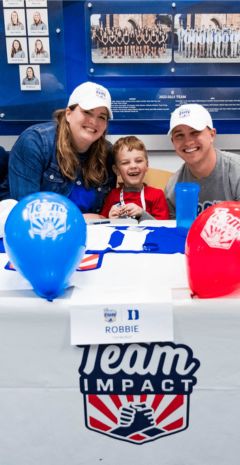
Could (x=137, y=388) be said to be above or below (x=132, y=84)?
below

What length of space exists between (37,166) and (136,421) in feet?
3.27

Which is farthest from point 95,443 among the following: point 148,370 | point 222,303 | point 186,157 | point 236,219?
point 186,157

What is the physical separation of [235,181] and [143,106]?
71 centimetres

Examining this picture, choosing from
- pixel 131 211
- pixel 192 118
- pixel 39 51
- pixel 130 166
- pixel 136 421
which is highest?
pixel 39 51

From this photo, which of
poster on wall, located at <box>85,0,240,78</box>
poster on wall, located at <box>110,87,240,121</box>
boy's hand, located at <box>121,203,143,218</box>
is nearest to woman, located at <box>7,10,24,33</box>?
poster on wall, located at <box>85,0,240,78</box>

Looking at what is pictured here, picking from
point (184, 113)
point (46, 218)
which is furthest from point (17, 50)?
point (46, 218)

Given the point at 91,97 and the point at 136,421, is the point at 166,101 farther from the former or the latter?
the point at 136,421

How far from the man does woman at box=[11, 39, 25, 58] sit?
0.85 meters

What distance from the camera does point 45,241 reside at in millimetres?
628

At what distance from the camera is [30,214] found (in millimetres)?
647

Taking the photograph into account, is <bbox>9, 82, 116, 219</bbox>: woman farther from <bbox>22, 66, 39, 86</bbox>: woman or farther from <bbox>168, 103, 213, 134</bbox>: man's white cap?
<bbox>22, 66, 39, 86</bbox>: woman

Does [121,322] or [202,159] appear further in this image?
[202,159]

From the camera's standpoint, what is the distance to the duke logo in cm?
63

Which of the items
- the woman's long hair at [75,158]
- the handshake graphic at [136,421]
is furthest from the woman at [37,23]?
the handshake graphic at [136,421]
